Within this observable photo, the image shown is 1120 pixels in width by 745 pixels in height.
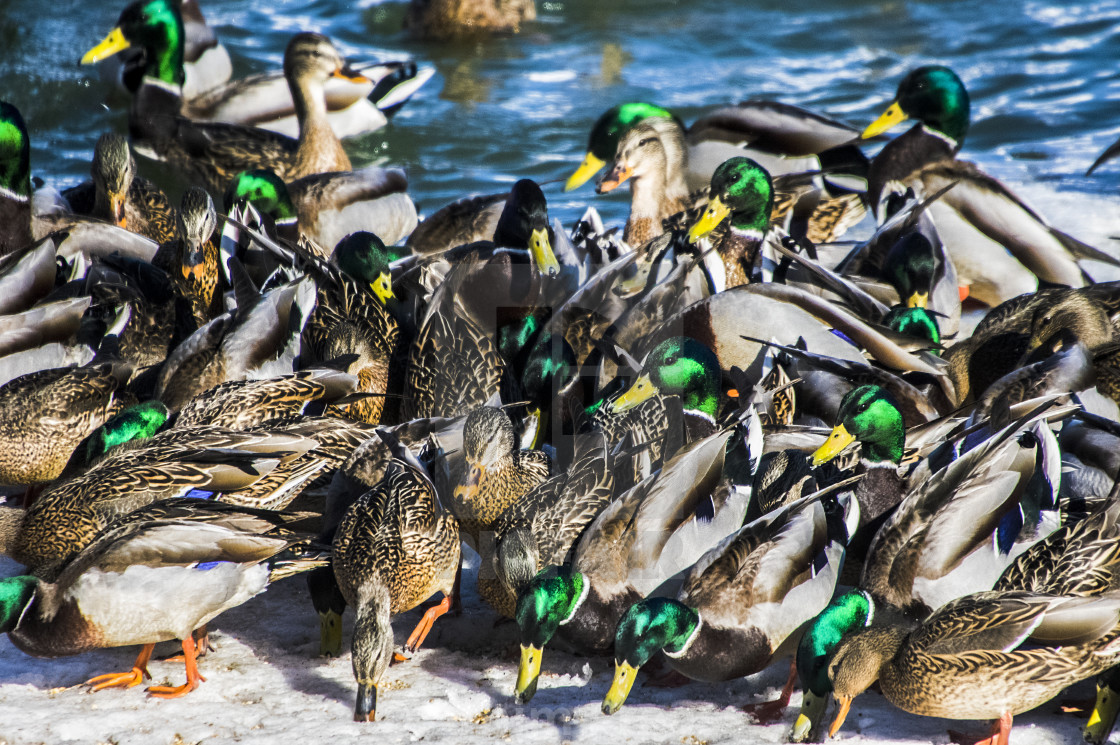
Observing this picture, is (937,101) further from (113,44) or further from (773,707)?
(113,44)

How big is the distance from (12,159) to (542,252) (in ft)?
9.23

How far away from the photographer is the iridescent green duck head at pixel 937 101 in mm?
7379

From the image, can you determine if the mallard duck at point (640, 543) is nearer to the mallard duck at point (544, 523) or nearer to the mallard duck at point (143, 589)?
the mallard duck at point (544, 523)

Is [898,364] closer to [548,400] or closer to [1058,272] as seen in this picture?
[548,400]

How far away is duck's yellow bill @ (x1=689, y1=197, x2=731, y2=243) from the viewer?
589cm

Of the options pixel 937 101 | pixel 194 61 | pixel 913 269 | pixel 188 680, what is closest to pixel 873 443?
pixel 913 269

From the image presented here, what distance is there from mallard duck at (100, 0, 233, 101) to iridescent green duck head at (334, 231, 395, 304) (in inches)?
191

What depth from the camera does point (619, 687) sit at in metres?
3.50

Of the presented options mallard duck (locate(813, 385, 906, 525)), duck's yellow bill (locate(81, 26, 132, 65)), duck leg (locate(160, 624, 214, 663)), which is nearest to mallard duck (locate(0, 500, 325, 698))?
duck leg (locate(160, 624, 214, 663))

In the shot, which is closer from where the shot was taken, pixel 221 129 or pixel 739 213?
pixel 739 213

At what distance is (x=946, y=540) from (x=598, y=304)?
208 cm

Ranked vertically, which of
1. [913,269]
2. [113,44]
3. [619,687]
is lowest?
[619,687]

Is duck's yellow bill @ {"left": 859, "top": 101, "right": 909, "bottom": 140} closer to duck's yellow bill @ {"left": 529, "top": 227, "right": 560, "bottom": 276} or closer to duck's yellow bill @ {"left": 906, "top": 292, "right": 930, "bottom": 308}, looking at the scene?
duck's yellow bill @ {"left": 906, "top": 292, "right": 930, "bottom": 308}

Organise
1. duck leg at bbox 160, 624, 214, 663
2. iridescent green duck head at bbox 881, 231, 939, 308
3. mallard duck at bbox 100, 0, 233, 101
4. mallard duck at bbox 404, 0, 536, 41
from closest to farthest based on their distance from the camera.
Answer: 1. duck leg at bbox 160, 624, 214, 663
2. iridescent green duck head at bbox 881, 231, 939, 308
3. mallard duck at bbox 100, 0, 233, 101
4. mallard duck at bbox 404, 0, 536, 41
